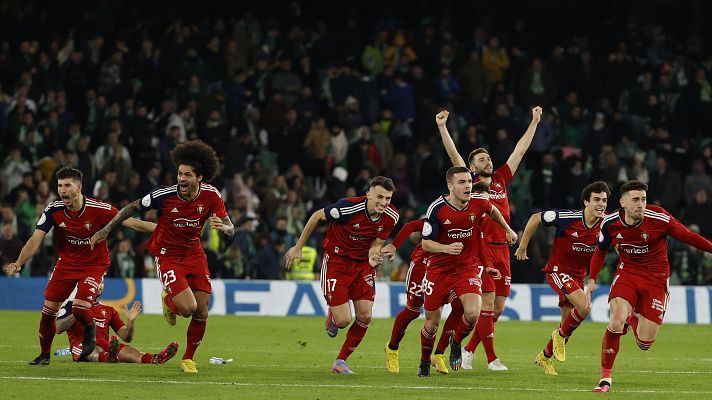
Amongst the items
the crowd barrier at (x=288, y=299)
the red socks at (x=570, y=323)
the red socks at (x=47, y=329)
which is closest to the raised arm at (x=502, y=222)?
the red socks at (x=570, y=323)

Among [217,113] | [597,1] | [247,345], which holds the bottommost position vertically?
[247,345]

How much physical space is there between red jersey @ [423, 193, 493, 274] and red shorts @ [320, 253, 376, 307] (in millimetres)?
922

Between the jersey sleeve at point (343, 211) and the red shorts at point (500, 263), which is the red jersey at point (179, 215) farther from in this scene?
the red shorts at point (500, 263)

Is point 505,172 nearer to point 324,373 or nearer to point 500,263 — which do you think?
point 500,263

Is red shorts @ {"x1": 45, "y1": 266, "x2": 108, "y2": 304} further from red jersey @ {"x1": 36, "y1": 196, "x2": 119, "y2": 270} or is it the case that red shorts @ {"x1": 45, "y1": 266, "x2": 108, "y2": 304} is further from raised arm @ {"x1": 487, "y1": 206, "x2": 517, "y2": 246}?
raised arm @ {"x1": 487, "y1": 206, "x2": 517, "y2": 246}

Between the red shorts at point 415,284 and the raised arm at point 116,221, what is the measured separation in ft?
10.4

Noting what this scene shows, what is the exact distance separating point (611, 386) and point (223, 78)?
18.1 metres

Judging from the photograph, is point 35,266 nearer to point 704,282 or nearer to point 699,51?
point 704,282

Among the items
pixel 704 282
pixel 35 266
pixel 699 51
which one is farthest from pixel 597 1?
pixel 35 266

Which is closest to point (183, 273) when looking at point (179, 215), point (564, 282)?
point (179, 215)

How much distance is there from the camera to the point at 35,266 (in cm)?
2553

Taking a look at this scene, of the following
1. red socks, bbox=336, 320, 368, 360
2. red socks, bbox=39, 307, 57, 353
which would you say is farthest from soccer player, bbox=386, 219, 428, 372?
red socks, bbox=39, 307, 57, 353

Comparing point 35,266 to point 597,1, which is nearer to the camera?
point 35,266

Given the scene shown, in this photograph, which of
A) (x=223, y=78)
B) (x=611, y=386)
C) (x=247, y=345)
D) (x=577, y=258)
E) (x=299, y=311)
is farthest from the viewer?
(x=223, y=78)
